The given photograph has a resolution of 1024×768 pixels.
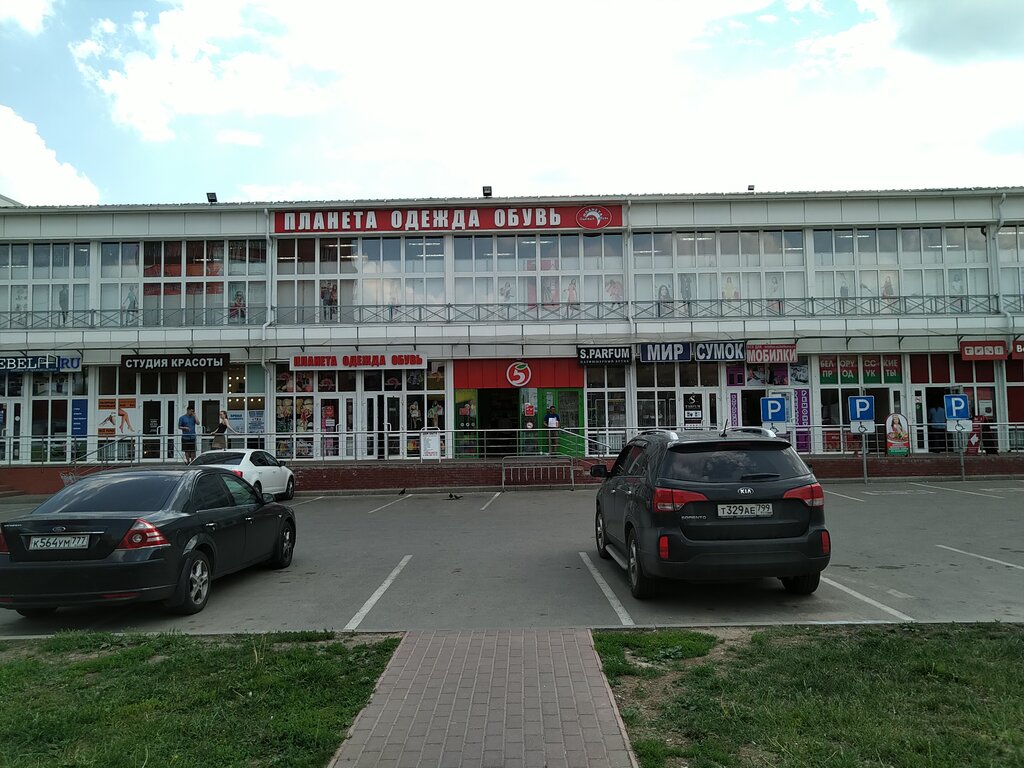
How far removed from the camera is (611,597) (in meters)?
7.36

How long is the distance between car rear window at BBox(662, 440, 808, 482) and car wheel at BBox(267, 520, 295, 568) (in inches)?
210

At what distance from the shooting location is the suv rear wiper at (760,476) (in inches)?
266

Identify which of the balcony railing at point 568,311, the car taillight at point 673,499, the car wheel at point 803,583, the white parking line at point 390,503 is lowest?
the white parking line at point 390,503

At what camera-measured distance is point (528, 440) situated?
930 inches

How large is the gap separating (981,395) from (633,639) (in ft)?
86.5

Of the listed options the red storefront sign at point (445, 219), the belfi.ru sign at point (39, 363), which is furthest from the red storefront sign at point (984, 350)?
the belfi.ru sign at point (39, 363)

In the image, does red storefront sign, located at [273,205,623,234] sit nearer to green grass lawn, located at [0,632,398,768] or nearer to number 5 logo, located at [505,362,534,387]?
number 5 logo, located at [505,362,534,387]

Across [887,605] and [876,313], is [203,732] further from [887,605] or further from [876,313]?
[876,313]

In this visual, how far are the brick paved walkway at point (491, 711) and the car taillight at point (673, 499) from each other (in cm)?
164

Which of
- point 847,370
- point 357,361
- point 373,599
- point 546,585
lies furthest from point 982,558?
point 357,361

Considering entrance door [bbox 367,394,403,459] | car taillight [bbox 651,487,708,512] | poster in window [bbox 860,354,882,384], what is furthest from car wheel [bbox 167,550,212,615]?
poster in window [bbox 860,354,882,384]

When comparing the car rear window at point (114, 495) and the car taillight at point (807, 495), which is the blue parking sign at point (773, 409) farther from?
the car rear window at point (114, 495)

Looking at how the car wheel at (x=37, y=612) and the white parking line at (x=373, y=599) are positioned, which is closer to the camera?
the white parking line at (x=373, y=599)

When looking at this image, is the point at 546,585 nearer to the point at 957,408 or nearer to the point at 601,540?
the point at 601,540
